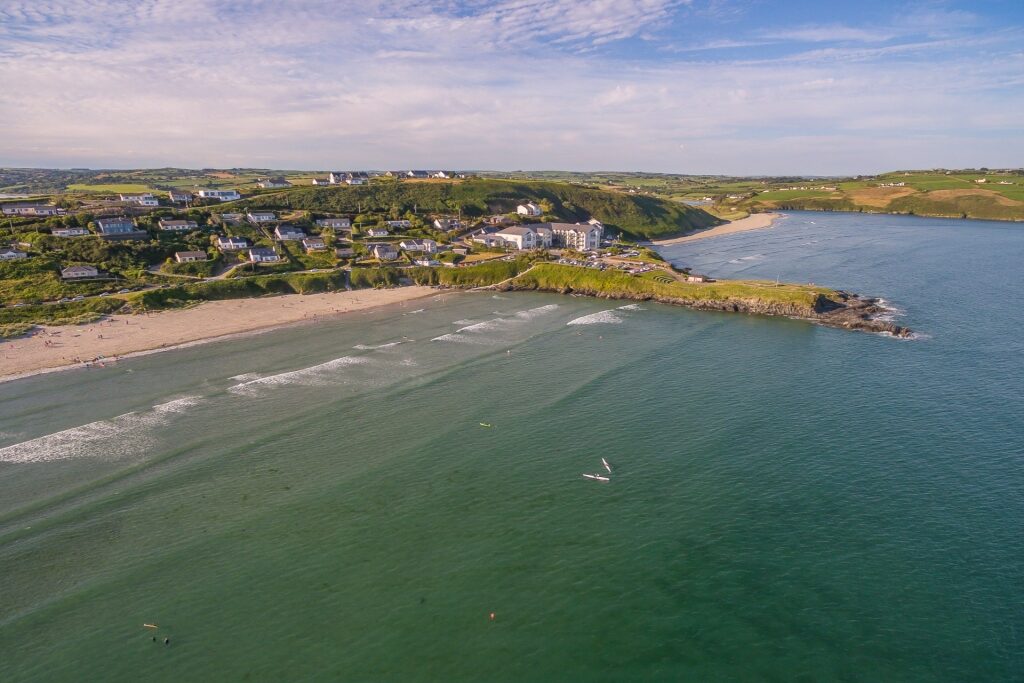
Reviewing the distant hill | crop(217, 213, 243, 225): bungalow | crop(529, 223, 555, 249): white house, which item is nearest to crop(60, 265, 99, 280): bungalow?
crop(217, 213, 243, 225): bungalow

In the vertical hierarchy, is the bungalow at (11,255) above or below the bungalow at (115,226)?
below

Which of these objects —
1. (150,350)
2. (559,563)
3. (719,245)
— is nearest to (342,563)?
(559,563)

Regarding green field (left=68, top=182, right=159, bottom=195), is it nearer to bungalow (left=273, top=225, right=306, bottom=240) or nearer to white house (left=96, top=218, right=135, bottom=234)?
white house (left=96, top=218, right=135, bottom=234)

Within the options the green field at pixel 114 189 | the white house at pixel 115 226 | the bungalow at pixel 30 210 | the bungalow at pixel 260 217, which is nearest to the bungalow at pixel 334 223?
the bungalow at pixel 260 217

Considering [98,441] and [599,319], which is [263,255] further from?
[599,319]

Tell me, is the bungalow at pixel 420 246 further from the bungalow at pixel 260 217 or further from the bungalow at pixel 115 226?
the bungalow at pixel 115 226

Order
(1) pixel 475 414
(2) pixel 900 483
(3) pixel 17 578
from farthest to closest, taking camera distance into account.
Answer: (1) pixel 475 414 < (2) pixel 900 483 < (3) pixel 17 578

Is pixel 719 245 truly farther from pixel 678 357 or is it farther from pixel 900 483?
pixel 900 483
